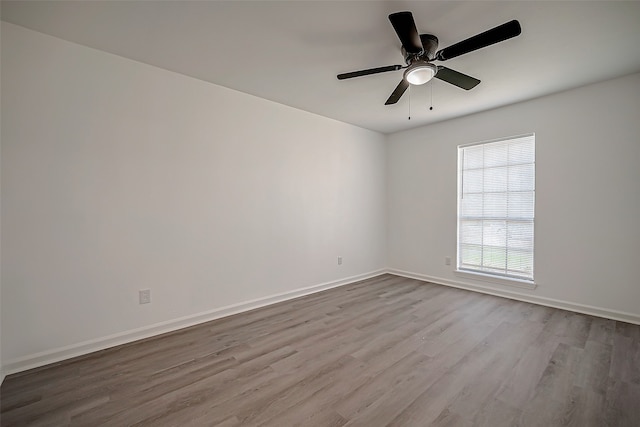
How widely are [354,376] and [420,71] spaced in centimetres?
241

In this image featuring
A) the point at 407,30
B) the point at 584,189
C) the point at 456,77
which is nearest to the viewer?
the point at 407,30

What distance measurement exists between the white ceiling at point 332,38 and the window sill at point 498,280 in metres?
2.46

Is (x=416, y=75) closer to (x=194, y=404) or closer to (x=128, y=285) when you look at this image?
(x=194, y=404)

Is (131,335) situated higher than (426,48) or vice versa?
(426,48)

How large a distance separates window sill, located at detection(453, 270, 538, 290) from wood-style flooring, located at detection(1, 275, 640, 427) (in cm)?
58

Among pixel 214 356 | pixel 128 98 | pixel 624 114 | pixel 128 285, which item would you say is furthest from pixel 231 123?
pixel 624 114

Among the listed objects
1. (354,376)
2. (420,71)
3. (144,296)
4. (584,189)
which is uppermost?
(420,71)

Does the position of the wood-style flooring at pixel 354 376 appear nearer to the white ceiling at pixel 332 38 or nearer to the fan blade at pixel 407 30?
the fan blade at pixel 407 30

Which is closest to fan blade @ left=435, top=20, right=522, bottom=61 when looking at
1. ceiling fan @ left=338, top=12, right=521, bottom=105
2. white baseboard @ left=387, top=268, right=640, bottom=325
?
ceiling fan @ left=338, top=12, right=521, bottom=105

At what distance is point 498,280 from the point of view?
3891mm

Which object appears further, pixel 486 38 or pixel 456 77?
pixel 456 77

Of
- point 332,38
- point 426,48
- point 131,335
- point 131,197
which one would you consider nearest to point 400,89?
point 426,48

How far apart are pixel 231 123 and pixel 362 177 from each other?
2.47m

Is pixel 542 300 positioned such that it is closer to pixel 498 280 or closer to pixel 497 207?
pixel 498 280
